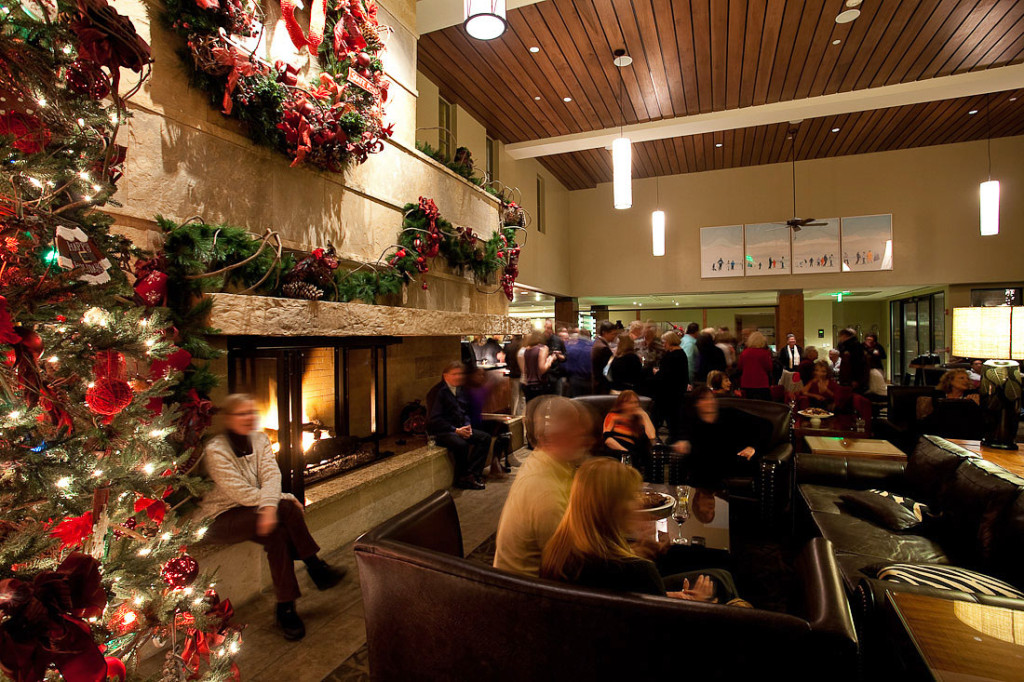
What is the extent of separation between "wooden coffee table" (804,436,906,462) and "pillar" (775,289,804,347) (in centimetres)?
544

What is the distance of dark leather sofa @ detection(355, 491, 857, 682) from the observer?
1.12 metres

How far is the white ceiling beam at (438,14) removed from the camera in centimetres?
434

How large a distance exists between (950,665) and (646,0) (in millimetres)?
4781

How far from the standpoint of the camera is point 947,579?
1.86m

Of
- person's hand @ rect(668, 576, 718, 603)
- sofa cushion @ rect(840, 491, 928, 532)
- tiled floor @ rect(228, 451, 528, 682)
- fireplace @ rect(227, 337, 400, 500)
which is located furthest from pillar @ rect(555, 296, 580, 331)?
person's hand @ rect(668, 576, 718, 603)

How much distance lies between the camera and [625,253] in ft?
32.3

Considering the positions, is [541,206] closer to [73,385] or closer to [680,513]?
[680,513]

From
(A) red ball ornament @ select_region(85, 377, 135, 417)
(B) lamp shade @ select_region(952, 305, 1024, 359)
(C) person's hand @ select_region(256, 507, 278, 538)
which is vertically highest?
(B) lamp shade @ select_region(952, 305, 1024, 359)

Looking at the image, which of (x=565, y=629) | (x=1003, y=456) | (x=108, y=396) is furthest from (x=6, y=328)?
(x=1003, y=456)

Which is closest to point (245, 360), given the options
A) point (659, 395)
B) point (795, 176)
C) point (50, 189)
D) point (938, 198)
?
point (50, 189)

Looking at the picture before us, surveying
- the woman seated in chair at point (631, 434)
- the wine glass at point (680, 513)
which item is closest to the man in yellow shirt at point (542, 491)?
the wine glass at point (680, 513)

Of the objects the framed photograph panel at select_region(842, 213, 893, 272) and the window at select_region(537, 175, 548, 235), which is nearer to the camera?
the framed photograph panel at select_region(842, 213, 893, 272)

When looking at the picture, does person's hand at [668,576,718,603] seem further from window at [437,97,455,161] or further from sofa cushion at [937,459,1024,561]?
window at [437,97,455,161]

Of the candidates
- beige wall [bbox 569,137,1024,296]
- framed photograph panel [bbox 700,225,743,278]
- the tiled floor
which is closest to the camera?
the tiled floor
